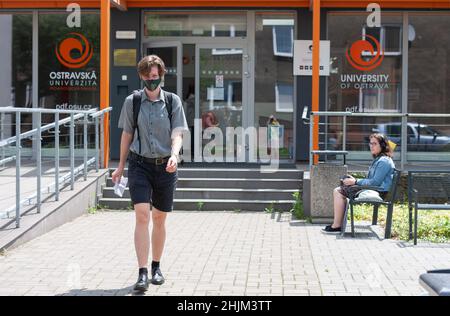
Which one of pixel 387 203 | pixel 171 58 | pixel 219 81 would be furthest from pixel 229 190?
pixel 171 58

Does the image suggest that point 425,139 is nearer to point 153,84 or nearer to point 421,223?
point 421,223

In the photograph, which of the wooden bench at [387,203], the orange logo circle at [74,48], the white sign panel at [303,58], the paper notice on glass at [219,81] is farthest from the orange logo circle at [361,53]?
the wooden bench at [387,203]

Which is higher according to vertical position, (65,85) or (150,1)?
(150,1)

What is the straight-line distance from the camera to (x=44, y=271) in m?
6.73

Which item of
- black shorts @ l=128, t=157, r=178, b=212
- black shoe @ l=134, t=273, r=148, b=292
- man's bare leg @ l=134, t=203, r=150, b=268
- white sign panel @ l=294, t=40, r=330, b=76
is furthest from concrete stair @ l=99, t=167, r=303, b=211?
black shoe @ l=134, t=273, r=148, b=292

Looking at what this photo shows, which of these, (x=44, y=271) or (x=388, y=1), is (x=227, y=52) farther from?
(x=44, y=271)

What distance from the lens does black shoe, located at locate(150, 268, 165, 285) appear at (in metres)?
6.17

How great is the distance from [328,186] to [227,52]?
17.0 feet

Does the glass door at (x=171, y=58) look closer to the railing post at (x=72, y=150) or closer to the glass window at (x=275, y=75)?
the glass window at (x=275, y=75)

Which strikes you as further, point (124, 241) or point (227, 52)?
point (227, 52)

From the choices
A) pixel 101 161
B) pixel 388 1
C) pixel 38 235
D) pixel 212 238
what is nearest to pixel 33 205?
pixel 38 235

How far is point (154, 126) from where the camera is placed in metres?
6.12

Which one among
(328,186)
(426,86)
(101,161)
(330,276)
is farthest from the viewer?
(426,86)

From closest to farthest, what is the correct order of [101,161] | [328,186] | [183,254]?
[183,254], [328,186], [101,161]
